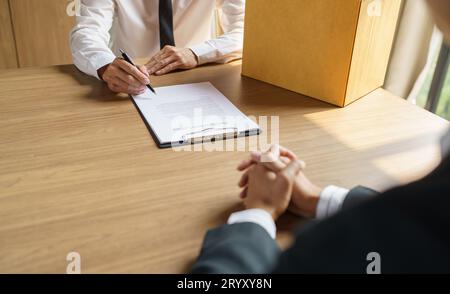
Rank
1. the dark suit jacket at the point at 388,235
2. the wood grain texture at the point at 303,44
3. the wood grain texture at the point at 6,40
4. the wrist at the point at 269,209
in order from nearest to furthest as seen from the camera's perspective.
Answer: the dark suit jacket at the point at 388,235 → the wrist at the point at 269,209 → the wood grain texture at the point at 303,44 → the wood grain texture at the point at 6,40

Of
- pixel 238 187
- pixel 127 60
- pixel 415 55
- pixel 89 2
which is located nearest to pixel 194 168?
pixel 238 187

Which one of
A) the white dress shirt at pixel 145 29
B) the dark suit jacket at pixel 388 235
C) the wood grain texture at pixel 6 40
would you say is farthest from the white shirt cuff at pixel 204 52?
the wood grain texture at pixel 6 40

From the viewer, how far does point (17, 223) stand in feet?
2.44

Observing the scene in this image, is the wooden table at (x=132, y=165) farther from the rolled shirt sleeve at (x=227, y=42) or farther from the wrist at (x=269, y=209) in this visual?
the rolled shirt sleeve at (x=227, y=42)

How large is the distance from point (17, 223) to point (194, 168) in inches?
13.1

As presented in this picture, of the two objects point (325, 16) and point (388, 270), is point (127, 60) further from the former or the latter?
point (388, 270)

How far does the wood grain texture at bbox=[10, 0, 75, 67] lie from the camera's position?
2.61 meters

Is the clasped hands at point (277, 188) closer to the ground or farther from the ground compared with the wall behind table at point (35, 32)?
farther from the ground

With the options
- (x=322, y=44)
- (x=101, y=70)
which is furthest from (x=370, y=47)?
(x=101, y=70)

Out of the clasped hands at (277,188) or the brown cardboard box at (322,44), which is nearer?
the clasped hands at (277,188)

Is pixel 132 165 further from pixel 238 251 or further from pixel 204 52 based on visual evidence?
pixel 204 52

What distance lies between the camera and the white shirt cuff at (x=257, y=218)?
2.36 feet

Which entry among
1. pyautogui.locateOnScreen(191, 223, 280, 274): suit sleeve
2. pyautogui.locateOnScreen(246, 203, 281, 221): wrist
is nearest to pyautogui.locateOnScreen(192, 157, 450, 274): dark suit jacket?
pyautogui.locateOnScreen(191, 223, 280, 274): suit sleeve

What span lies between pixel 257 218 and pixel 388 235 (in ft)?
1.06
